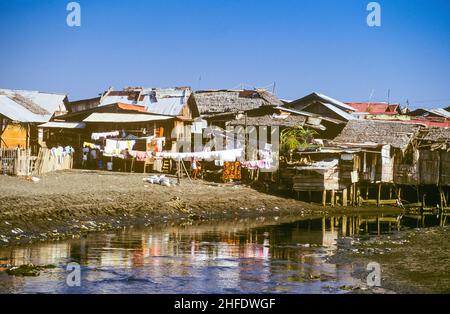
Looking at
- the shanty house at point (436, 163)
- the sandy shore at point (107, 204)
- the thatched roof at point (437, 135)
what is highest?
the thatched roof at point (437, 135)

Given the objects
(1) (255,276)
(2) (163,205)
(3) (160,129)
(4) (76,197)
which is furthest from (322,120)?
(1) (255,276)

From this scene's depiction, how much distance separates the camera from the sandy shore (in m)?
18.2

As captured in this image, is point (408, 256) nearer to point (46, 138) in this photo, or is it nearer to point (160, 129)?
point (160, 129)

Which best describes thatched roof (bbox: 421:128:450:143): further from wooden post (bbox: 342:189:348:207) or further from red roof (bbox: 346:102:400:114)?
red roof (bbox: 346:102:400:114)

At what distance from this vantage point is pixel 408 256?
15891 millimetres

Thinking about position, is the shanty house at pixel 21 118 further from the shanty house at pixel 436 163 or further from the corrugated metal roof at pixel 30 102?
the shanty house at pixel 436 163

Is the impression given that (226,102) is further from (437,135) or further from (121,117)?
(437,135)

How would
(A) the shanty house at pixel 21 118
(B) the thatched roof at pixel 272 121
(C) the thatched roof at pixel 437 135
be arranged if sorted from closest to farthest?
(A) the shanty house at pixel 21 118 → (C) the thatched roof at pixel 437 135 → (B) the thatched roof at pixel 272 121

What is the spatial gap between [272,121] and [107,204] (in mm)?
15842

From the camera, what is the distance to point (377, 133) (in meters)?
33.7

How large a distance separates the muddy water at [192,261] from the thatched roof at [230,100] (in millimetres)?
18052

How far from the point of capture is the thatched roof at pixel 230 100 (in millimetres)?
39438

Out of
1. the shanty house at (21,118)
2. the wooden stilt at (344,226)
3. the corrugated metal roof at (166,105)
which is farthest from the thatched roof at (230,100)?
the wooden stilt at (344,226)

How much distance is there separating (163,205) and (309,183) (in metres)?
9.00
